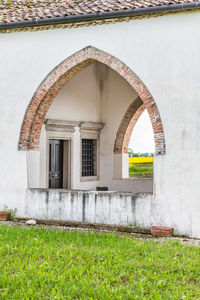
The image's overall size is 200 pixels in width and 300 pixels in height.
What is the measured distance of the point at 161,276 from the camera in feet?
20.3

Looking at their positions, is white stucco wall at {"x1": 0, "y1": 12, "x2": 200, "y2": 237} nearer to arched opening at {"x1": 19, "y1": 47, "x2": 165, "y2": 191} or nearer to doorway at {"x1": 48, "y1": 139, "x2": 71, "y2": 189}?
arched opening at {"x1": 19, "y1": 47, "x2": 165, "y2": 191}

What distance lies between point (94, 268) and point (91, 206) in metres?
3.94

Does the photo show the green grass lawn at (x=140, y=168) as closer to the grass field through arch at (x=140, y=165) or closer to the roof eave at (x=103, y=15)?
the grass field through arch at (x=140, y=165)

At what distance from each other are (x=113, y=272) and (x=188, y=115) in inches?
171

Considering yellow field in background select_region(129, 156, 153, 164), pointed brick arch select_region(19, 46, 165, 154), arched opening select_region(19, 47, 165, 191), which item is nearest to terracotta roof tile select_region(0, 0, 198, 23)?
pointed brick arch select_region(19, 46, 165, 154)

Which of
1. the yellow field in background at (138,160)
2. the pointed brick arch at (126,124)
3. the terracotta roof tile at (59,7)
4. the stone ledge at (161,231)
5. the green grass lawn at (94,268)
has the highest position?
the terracotta roof tile at (59,7)

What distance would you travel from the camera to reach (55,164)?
14.6 m

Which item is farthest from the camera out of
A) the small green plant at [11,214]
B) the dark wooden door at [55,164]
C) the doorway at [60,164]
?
the doorway at [60,164]

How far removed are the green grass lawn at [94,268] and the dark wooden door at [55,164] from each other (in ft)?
18.8

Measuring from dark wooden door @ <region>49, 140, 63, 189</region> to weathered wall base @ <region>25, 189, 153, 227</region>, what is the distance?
341 cm

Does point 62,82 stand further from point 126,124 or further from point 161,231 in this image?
point 126,124

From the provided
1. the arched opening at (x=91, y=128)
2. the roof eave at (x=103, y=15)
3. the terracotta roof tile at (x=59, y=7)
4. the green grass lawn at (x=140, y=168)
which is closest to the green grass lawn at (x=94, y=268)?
the roof eave at (x=103, y=15)

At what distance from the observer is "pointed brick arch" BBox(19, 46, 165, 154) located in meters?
9.74

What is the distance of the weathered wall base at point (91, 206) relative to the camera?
980 cm
